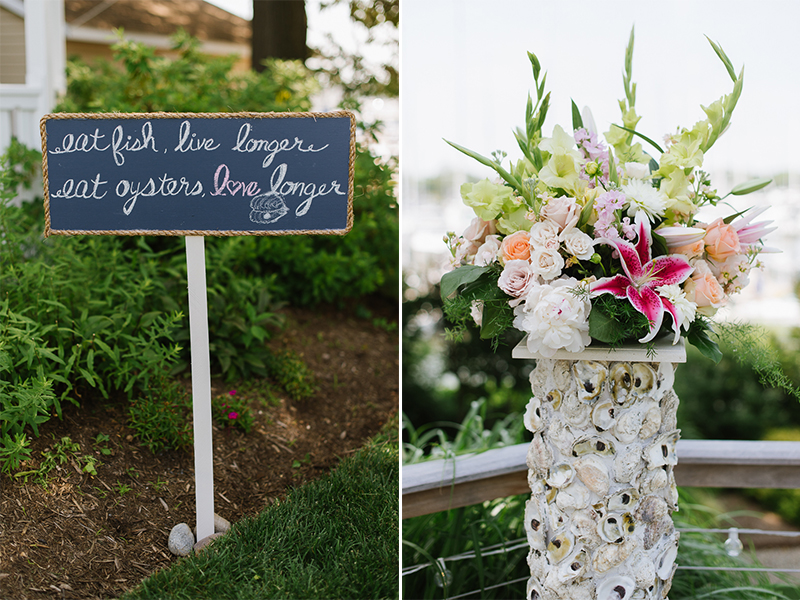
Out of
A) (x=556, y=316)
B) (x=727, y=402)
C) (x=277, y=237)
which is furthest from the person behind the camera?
(x=727, y=402)

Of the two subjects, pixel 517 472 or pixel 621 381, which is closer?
pixel 621 381

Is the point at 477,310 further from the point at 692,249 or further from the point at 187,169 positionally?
the point at 187,169

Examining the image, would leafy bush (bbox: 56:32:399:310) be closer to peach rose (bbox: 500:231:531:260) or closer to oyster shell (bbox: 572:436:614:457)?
peach rose (bbox: 500:231:531:260)

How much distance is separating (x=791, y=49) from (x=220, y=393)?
10.8ft

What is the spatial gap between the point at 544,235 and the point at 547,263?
73mm

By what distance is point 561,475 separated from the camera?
151 cm

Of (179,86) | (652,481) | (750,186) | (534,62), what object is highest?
(179,86)

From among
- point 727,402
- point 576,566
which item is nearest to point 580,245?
point 576,566

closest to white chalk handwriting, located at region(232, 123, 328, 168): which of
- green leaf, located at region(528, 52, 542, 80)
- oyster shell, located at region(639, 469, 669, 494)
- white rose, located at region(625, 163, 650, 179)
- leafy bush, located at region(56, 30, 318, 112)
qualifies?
green leaf, located at region(528, 52, 542, 80)

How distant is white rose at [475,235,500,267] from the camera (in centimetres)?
151

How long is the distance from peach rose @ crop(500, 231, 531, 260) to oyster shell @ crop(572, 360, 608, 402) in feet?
1.04

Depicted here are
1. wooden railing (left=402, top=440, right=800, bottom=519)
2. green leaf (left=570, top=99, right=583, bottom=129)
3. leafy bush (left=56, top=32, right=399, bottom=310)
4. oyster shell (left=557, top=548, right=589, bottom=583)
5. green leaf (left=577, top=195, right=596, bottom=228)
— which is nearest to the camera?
green leaf (left=577, top=195, right=596, bottom=228)

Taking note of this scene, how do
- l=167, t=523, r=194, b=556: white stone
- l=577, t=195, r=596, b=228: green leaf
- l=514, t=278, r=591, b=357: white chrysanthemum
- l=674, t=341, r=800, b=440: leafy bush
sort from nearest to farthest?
l=514, t=278, r=591, b=357: white chrysanthemum, l=577, t=195, r=596, b=228: green leaf, l=167, t=523, r=194, b=556: white stone, l=674, t=341, r=800, b=440: leafy bush

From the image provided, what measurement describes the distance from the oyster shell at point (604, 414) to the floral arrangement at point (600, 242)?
6.7 inches
